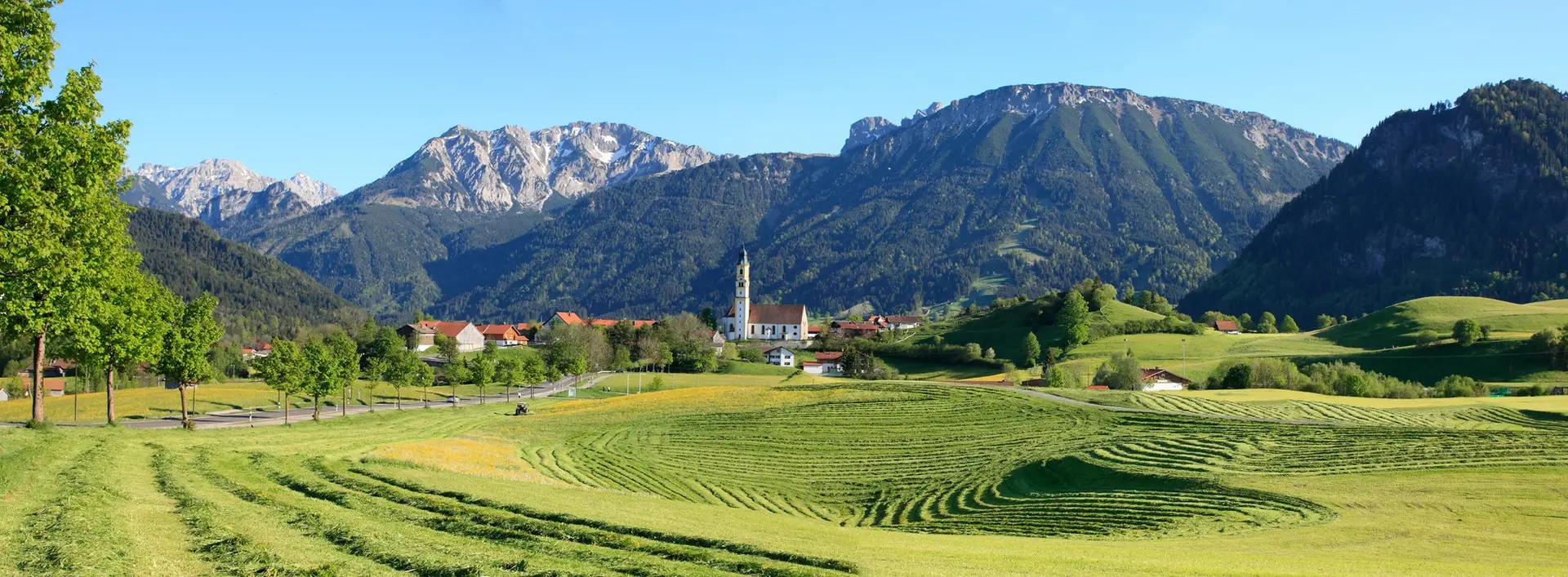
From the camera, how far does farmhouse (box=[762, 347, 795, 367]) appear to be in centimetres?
16088

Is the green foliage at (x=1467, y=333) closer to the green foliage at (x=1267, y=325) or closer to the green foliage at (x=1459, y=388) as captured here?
the green foliage at (x=1459, y=388)

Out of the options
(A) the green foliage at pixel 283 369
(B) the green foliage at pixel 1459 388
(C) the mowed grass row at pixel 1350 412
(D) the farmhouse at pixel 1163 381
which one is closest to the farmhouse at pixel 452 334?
(A) the green foliage at pixel 283 369

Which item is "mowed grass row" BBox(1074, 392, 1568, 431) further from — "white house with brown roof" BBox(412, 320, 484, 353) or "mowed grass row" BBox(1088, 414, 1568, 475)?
"white house with brown roof" BBox(412, 320, 484, 353)

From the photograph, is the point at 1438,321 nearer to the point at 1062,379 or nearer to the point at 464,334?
the point at 1062,379

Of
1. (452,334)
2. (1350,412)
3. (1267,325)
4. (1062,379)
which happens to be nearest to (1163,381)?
(1062,379)

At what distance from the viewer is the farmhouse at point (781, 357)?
528 ft

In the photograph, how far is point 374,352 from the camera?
449ft

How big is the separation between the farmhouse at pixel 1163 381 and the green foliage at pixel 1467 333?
42.9 meters

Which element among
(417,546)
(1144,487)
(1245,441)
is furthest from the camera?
(1245,441)

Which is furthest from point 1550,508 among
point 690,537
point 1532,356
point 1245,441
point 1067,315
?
point 1067,315

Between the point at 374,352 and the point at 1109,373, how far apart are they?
318 ft

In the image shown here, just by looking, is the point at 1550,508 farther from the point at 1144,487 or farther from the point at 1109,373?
the point at 1109,373

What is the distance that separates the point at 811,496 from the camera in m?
44.5

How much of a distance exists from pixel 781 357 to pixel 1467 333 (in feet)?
310
